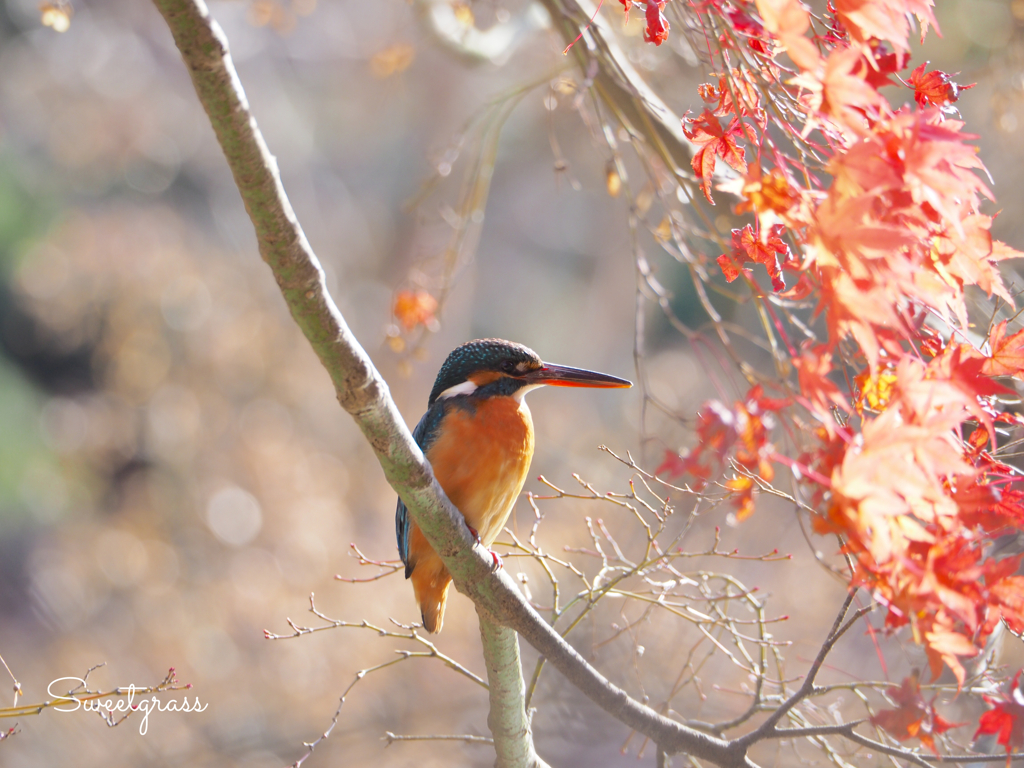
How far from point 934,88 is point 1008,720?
699 mm

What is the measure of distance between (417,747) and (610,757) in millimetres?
1098

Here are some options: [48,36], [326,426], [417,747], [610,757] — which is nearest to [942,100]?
[610,757]

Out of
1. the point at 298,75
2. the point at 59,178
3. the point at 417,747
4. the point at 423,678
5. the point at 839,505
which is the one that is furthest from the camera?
the point at 298,75

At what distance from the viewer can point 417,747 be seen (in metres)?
4.02

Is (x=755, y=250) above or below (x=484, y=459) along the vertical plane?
above

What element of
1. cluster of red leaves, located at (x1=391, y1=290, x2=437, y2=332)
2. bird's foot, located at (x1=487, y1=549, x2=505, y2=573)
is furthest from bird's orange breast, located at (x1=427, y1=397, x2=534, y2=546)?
cluster of red leaves, located at (x1=391, y1=290, x2=437, y2=332)

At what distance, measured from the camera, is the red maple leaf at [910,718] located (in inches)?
26.9

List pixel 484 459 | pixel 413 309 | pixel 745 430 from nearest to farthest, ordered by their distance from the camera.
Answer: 1. pixel 745 430
2. pixel 484 459
3. pixel 413 309

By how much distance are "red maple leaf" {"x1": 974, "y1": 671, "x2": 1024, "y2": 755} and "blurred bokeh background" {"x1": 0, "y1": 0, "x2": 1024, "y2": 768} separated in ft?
6.80

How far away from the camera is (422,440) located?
163 cm

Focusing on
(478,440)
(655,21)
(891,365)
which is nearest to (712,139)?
(655,21)

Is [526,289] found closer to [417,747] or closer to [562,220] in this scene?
[562,220]

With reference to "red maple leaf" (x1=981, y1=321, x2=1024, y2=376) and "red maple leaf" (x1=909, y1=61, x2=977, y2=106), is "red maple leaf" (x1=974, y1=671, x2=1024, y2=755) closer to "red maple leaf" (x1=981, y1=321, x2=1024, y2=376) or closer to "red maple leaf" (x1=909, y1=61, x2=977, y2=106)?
"red maple leaf" (x1=981, y1=321, x2=1024, y2=376)

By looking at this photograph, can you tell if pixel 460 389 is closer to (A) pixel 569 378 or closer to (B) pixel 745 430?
(A) pixel 569 378
